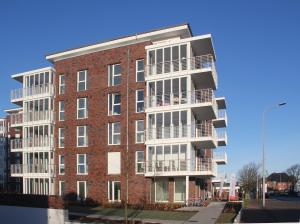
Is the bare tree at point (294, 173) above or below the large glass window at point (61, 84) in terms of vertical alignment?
below

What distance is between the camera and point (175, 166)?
3052 centimetres

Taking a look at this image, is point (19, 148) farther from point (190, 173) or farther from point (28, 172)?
point (190, 173)

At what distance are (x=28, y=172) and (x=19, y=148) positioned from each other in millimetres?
3004

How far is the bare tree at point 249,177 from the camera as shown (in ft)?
243

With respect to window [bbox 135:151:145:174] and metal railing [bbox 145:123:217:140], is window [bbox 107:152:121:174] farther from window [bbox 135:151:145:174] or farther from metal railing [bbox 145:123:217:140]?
metal railing [bbox 145:123:217:140]

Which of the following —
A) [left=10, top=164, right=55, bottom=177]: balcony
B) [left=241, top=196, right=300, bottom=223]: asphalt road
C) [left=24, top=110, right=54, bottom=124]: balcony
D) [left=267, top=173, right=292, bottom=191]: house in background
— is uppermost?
[left=24, top=110, right=54, bottom=124]: balcony

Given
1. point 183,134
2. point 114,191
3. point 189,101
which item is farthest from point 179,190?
point 189,101

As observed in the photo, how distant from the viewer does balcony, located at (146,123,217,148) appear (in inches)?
1188

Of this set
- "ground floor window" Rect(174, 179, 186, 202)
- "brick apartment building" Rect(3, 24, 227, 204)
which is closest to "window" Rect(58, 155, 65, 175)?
"brick apartment building" Rect(3, 24, 227, 204)

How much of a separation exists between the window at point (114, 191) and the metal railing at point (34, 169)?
6.25 meters

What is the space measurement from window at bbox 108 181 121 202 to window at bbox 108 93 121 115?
18.6 ft

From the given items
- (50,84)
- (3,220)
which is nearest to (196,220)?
(3,220)

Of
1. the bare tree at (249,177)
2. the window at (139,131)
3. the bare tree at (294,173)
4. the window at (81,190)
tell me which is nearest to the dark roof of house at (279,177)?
the bare tree at (294,173)

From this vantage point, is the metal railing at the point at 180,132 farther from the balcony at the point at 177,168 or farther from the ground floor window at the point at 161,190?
the ground floor window at the point at 161,190
